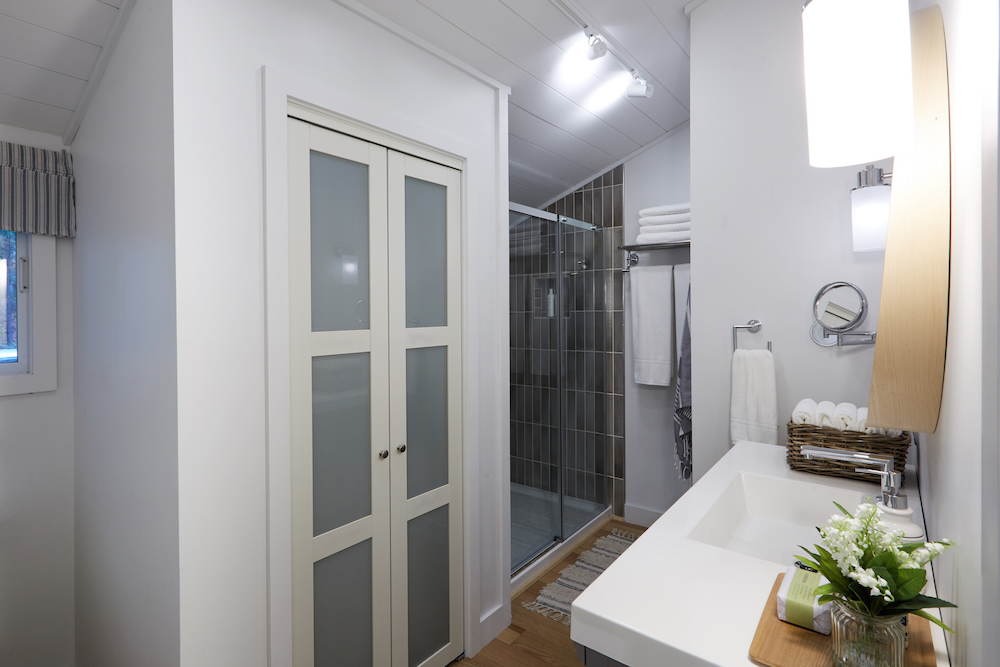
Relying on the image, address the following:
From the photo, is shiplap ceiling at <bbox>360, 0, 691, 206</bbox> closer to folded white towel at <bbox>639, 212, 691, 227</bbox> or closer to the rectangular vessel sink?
folded white towel at <bbox>639, 212, 691, 227</bbox>

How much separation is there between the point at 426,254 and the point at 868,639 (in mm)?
1505

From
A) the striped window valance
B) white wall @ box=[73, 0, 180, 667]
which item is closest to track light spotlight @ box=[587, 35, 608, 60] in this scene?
white wall @ box=[73, 0, 180, 667]

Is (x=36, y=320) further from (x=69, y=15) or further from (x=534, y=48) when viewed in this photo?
(x=534, y=48)

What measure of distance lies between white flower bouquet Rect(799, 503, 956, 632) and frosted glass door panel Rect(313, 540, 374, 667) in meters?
1.28

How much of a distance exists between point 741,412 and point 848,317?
46 centimetres

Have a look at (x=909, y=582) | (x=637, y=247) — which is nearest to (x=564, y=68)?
(x=637, y=247)

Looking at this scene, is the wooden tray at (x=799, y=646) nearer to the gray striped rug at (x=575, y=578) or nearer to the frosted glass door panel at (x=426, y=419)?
the frosted glass door panel at (x=426, y=419)

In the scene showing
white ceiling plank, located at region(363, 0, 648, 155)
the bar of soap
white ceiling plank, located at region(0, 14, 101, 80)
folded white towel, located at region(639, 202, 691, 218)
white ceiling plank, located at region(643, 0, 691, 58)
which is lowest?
the bar of soap

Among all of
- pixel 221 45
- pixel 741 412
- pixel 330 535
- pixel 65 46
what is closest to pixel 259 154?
pixel 221 45

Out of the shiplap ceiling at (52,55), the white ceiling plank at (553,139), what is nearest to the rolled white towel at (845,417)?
the white ceiling plank at (553,139)

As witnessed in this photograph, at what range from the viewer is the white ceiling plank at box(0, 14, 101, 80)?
137 cm

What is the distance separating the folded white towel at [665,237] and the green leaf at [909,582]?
222cm

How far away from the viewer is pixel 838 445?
58.6 inches

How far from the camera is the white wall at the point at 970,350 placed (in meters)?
0.50
